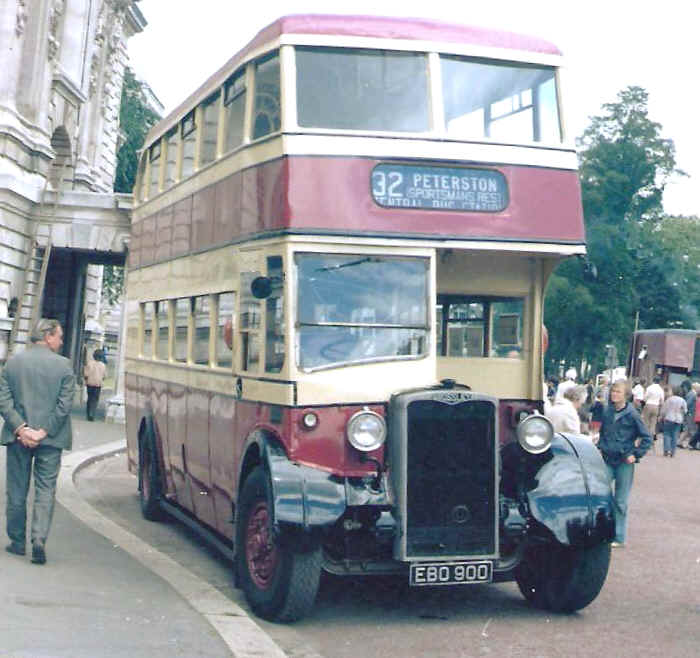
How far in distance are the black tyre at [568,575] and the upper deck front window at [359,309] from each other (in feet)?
5.53

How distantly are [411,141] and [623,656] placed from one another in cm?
356

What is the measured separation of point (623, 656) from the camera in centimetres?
771

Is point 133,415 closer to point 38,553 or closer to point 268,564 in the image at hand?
point 38,553

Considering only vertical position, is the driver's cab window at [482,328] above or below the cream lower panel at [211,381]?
above

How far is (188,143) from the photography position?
1192 centimetres

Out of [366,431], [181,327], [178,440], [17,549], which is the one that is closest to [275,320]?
[366,431]

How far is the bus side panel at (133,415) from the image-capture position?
1413 cm

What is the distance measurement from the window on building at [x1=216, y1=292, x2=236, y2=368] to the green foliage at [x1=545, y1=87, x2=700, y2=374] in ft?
170

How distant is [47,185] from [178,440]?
72.2ft

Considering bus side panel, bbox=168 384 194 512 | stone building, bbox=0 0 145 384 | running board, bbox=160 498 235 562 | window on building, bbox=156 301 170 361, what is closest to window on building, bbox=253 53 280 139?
running board, bbox=160 498 235 562

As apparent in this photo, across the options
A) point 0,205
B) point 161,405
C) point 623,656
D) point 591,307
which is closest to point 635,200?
point 591,307

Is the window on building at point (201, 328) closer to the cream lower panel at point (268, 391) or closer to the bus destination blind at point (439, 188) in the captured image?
the cream lower panel at point (268, 391)

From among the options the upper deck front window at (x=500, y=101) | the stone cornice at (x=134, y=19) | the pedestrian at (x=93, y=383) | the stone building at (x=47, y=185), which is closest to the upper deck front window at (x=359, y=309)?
the upper deck front window at (x=500, y=101)

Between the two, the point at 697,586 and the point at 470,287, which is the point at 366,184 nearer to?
the point at 470,287
